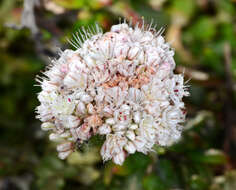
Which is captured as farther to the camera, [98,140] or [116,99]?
[98,140]

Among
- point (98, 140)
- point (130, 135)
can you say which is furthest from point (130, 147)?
point (98, 140)

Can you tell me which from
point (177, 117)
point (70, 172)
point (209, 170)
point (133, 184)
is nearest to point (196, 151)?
point (209, 170)

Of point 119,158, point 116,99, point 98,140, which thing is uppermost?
point 116,99

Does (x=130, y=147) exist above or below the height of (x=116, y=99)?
below

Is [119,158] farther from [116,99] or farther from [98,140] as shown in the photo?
[116,99]

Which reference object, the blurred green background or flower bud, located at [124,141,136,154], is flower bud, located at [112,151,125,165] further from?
the blurred green background

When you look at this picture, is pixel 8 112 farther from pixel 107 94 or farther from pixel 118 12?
pixel 107 94
